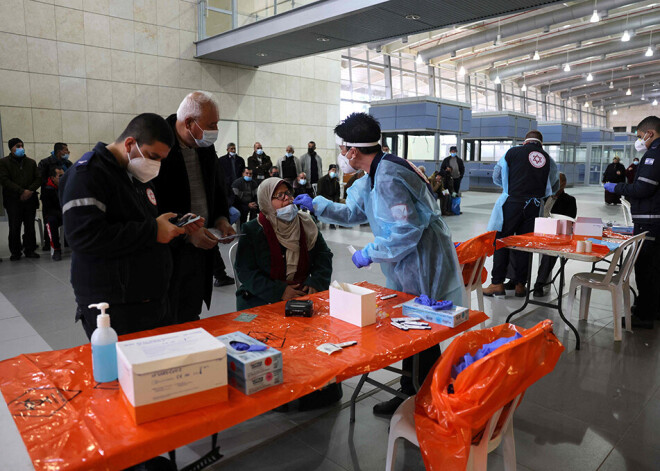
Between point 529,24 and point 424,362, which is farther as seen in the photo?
point 529,24

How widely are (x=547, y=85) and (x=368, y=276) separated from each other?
85.0 feet

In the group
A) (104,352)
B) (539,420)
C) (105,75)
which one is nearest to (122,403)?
(104,352)

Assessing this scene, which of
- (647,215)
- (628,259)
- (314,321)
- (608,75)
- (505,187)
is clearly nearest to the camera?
(314,321)

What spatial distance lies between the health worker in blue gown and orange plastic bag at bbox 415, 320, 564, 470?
28.2 inches

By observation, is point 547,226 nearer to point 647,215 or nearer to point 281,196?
point 647,215

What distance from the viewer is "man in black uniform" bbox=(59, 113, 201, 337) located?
166 centimetres

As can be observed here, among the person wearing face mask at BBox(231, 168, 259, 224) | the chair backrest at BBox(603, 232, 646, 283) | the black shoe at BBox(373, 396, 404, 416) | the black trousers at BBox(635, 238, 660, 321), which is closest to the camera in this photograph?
the black shoe at BBox(373, 396, 404, 416)

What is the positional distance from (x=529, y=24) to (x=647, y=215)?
41.2 ft

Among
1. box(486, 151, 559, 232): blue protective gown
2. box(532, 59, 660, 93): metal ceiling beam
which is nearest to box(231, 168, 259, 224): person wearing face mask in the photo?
box(486, 151, 559, 232): blue protective gown

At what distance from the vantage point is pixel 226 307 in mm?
4355

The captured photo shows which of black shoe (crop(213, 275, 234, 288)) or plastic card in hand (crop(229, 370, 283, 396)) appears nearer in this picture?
plastic card in hand (crop(229, 370, 283, 396))

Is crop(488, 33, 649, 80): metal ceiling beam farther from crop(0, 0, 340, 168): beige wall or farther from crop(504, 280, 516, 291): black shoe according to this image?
crop(504, 280, 516, 291): black shoe

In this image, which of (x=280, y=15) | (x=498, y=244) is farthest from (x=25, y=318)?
(x=280, y=15)

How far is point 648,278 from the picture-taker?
3.89 meters
